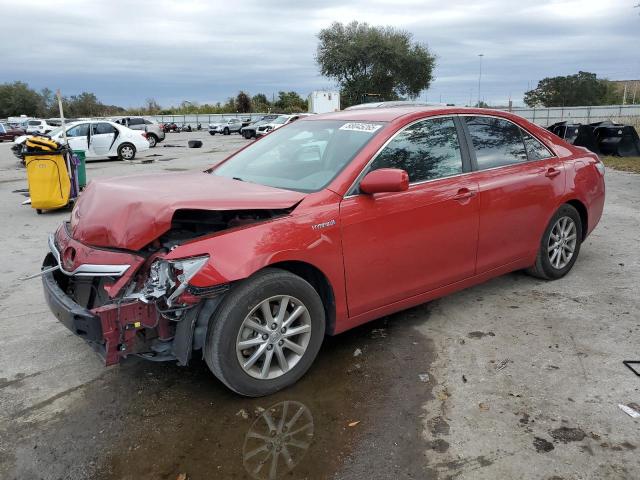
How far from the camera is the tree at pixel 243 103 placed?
69.1m

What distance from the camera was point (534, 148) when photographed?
4.74 meters

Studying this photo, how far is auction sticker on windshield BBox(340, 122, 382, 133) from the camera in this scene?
12.5 feet

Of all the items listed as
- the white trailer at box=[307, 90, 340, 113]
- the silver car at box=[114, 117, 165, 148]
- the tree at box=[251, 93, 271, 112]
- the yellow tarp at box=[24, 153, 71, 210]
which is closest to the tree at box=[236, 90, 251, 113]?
the tree at box=[251, 93, 271, 112]

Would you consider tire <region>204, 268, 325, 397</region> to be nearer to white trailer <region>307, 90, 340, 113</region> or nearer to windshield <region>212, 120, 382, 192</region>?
windshield <region>212, 120, 382, 192</region>

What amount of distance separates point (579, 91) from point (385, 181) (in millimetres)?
79094

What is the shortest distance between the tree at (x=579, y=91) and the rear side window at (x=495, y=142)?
75.3 metres

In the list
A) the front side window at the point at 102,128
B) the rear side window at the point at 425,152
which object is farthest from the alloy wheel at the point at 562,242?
the front side window at the point at 102,128

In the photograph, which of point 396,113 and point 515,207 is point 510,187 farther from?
point 396,113

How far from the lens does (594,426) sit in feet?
9.43

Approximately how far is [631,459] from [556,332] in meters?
1.49

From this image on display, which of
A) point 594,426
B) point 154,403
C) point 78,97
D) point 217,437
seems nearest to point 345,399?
point 217,437

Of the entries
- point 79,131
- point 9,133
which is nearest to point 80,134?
point 79,131

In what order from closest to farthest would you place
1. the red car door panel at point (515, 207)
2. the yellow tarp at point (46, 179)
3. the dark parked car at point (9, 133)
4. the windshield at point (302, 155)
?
1. the windshield at point (302, 155)
2. the red car door panel at point (515, 207)
3. the yellow tarp at point (46, 179)
4. the dark parked car at point (9, 133)

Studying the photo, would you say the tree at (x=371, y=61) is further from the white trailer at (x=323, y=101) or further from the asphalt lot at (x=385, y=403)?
the asphalt lot at (x=385, y=403)
